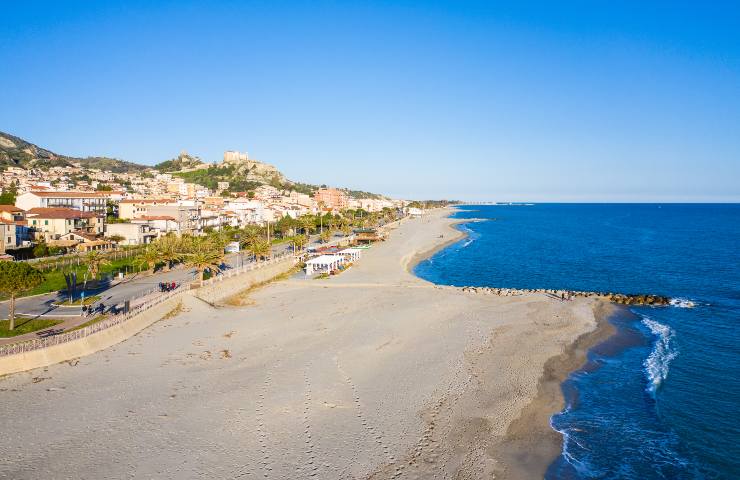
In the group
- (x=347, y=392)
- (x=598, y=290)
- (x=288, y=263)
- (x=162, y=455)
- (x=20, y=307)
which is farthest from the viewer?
(x=288, y=263)

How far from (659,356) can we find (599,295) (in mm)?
16595

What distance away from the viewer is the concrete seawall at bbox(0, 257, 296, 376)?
73.2 ft

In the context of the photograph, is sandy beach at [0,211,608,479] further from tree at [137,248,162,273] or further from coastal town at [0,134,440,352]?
tree at [137,248,162,273]

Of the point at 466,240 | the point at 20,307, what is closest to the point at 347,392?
the point at 20,307

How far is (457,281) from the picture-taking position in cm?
5378

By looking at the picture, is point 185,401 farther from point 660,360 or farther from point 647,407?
point 660,360

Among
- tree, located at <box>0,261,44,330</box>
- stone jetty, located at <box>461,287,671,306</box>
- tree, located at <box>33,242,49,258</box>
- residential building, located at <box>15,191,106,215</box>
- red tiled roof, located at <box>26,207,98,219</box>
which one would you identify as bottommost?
stone jetty, located at <box>461,287,671,306</box>

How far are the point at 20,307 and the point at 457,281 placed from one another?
134ft

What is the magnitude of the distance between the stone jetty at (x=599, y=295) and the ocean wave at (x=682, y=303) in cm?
41

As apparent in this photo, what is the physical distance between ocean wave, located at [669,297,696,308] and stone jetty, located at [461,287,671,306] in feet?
1.33

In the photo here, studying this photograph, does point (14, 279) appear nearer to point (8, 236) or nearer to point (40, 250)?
point (40, 250)

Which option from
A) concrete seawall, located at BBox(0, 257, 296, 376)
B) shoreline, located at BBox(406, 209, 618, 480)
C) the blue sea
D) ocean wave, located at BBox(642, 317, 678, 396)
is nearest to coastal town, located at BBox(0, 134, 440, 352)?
concrete seawall, located at BBox(0, 257, 296, 376)

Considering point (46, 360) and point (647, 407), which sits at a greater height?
point (46, 360)

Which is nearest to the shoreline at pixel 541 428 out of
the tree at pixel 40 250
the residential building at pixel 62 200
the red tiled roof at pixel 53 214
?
the tree at pixel 40 250
